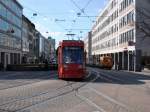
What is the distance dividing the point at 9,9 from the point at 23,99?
72.7 meters

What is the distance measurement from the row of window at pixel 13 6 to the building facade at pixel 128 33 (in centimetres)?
2507

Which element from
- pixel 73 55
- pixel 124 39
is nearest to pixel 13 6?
pixel 124 39

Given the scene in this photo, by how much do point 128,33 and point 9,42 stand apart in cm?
2678

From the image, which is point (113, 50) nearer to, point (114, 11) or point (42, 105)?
point (114, 11)

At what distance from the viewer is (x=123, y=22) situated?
86.5m

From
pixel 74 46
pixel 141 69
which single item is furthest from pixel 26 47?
pixel 74 46

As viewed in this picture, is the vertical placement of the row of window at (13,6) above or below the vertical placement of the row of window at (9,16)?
above

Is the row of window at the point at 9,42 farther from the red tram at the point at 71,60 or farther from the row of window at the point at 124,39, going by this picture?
the red tram at the point at 71,60

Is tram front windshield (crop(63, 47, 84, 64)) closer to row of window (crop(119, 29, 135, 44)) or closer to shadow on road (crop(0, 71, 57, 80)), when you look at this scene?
shadow on road (crop(0, 71, 57, 80))

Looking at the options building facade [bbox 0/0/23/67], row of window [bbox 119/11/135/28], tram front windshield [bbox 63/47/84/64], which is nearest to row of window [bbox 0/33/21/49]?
building facade [bbox 0/0/23/67]

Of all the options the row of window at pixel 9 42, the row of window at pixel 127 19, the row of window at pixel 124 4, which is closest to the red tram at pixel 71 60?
the row of window at pixel 127 19

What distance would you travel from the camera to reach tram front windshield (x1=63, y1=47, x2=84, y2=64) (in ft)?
105

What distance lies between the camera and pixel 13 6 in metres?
93.4

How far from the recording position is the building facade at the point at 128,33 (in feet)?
244
